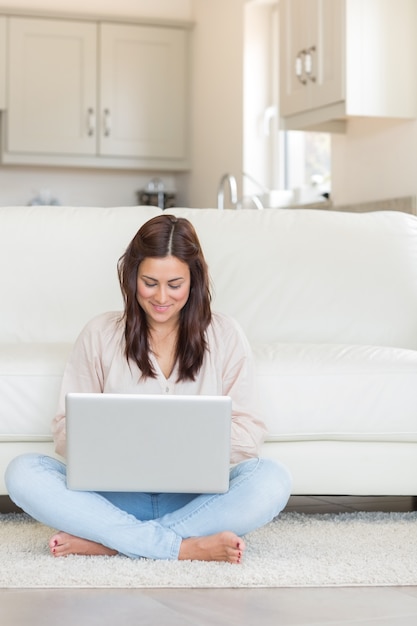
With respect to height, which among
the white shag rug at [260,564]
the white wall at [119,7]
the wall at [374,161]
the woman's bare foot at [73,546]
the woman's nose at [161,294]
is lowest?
the white shag rug at [260,564]

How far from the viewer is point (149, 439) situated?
78.7 inches

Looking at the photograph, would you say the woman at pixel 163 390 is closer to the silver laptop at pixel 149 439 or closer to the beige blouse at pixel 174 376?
the beige blouse at pixel 174 376

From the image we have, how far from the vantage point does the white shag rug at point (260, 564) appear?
76.4 inches

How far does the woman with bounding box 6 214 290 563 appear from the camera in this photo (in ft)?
A: 6.89

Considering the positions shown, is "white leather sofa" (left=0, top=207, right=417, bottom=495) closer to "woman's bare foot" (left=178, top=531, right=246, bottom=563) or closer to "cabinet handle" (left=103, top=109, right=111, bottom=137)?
"woman's bare foot" (left=178, top=531, right=246, bottom=563)

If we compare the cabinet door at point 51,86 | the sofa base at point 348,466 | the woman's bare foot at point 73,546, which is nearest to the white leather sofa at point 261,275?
the sofa base at point 348,466

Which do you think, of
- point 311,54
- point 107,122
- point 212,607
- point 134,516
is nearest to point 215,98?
point 107,122

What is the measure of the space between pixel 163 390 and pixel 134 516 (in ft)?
0.90

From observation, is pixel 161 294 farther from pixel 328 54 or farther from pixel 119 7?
pixel 119 7

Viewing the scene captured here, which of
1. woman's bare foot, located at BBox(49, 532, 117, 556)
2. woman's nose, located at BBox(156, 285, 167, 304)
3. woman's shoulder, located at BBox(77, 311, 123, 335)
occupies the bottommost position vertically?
woman's bare foot, located at BBox(49, 532, 117, 556)

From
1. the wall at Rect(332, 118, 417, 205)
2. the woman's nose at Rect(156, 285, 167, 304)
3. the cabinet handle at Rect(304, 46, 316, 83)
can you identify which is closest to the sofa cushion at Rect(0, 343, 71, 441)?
the woman's nose at Rect(156, 285, 167, 304)

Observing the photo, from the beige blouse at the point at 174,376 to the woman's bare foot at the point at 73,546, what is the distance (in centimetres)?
21

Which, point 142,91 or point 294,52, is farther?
point 142,91

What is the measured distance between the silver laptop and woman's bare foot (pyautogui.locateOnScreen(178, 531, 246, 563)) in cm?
14
